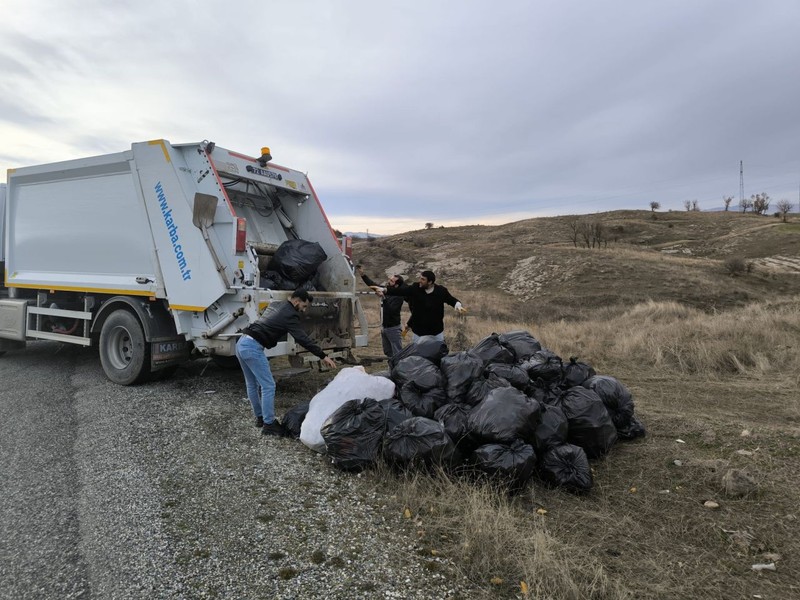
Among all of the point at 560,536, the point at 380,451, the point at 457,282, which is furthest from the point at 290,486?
the point at 457,282

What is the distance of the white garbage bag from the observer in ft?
13.3

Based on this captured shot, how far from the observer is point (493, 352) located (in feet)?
16.1

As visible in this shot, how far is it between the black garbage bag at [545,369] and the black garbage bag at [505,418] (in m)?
0.77

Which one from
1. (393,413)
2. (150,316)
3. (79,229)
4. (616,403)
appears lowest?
(616,403)

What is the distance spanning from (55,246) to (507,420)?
664cm

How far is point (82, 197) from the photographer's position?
254 inches

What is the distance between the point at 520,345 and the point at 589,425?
1367mm

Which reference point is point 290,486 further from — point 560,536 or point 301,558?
point 560,536

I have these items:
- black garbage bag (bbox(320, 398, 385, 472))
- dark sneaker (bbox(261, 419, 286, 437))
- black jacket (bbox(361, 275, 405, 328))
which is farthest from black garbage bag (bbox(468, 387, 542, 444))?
black jacket (bbox(361, 275, 405, 328))

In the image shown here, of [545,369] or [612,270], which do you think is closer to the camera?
[545,369]

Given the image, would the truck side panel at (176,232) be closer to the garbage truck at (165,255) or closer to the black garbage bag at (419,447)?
the garbage truck at (165,255)

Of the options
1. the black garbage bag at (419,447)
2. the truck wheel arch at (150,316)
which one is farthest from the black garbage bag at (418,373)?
the truck wheel arch at (150,316)

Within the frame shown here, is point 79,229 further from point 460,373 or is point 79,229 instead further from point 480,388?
point 480,388

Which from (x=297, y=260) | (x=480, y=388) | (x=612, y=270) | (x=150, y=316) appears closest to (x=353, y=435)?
(x=480, y=388)
